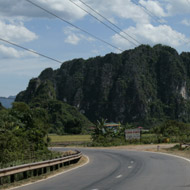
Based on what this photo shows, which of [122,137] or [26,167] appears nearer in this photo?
[26,167]

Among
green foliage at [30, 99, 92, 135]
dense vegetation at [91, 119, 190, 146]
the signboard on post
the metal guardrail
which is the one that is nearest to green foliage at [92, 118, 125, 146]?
dense vegetation at [91, 119, 190, 146]

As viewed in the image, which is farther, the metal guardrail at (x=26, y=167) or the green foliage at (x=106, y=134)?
the green foliage at (x=106, y=134)

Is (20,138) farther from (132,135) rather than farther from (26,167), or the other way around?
(132,135)

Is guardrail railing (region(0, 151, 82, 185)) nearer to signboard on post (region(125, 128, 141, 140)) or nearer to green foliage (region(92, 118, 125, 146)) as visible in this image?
signboard on post (region(125, 128, 141, 140))

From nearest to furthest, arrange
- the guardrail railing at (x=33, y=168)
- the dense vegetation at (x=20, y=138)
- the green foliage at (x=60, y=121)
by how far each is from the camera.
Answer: the guardrail railing at (x=33, y=168), the dense vegetation at (x=20, y=138), the green foliage at (x=60, y=121)

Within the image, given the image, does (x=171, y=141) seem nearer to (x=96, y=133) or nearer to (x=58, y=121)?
(x=96, y=133)

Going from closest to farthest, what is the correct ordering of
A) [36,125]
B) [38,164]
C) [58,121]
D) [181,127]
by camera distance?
[38,164] < [36,125] < [181,127] < [58,121]

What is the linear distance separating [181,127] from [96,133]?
87.7 feet

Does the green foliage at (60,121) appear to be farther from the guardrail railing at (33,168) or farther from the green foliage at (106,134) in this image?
the guardrail railing at (33,168)

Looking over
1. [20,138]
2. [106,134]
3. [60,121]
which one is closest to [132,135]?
[106,134]

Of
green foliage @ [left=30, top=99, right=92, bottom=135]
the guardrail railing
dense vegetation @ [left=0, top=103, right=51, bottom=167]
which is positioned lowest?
the guardrail railing

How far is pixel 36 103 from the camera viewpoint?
196125mm

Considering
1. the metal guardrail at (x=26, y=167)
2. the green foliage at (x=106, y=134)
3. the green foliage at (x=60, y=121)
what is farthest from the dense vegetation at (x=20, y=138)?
the green foliage at (x=60, y=121)

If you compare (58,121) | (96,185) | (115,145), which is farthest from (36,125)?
(58,121)
